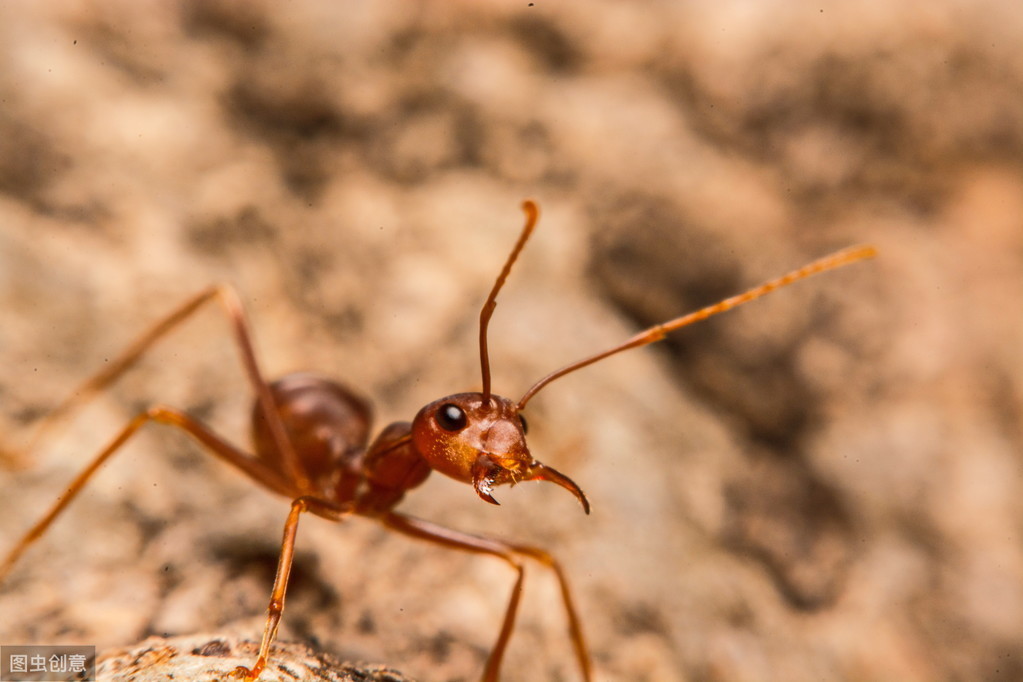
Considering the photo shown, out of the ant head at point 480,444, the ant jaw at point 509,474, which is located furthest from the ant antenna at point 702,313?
the ant jaw at point 509,474

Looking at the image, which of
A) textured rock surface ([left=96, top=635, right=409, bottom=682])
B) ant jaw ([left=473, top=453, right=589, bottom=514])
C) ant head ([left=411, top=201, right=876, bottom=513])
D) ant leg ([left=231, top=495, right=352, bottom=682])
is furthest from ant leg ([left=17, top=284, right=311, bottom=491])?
ant jaw ([left=473, top=453, right=589, bottom=514])

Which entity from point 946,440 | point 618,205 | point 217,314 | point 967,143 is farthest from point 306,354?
point 967,143

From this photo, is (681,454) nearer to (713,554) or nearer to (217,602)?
(713,554)

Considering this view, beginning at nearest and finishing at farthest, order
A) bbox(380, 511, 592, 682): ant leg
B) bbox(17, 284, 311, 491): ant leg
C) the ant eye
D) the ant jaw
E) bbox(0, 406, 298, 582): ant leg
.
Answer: the ant jaw < the ant eye < bbox(0, 406, 298, 582): ant leg < bbox(380, 511, 592, 682): ant leg < bbox(17, 284, 311, 491): ant leg

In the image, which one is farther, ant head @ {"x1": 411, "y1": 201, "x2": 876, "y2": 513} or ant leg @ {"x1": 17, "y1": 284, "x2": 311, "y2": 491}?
ant leg @ {"x1": 17, "y1": 284, "x2": 311, "y2": 491}

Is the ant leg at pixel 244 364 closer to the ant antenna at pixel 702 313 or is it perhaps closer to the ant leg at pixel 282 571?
the ant leg at pixel 282 571

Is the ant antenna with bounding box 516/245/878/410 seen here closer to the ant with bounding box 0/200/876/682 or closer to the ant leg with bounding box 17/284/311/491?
the ant with bounding box 0/200/876/682
